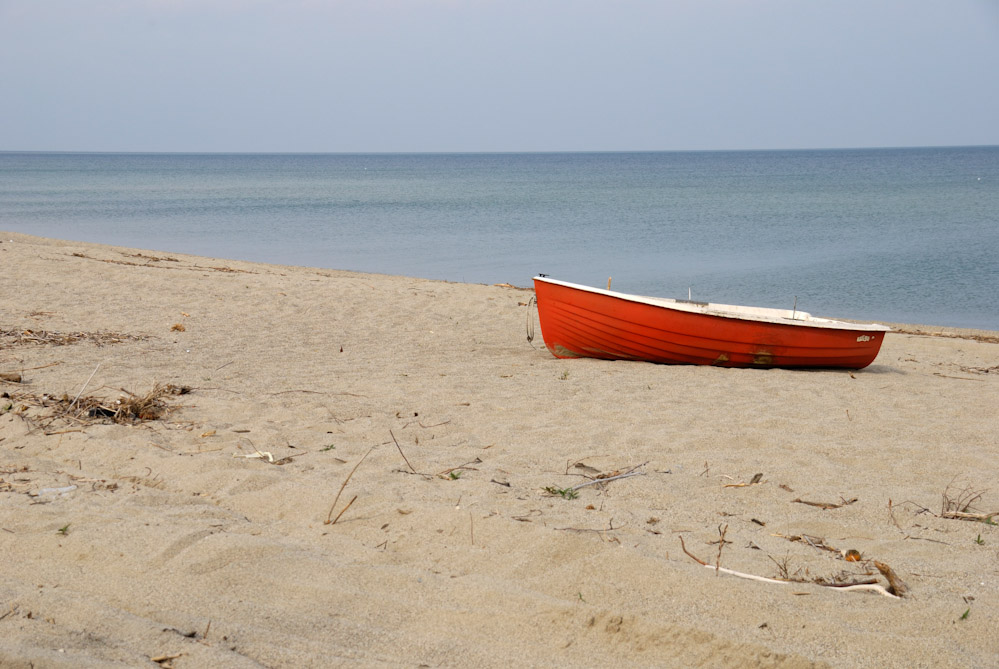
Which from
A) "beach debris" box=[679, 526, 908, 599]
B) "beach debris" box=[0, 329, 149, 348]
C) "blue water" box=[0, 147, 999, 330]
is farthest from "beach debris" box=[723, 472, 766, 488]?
"blue water" box=[0, 147, 999, 330]

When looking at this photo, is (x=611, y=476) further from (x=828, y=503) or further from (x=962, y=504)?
(x=962, y=504)

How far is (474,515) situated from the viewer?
10.6 ft

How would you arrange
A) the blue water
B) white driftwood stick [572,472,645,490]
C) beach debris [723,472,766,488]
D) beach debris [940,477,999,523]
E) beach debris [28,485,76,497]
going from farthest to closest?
1. the blue water
2. beach debris [723,472,766,488]
3. white driftwood stick [572,472,645,490]
4. beach debris [940,477,999,523]
5. beach debris [28,485,76,497]

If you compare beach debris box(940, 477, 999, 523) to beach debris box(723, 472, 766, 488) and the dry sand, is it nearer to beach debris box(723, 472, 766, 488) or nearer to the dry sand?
the dry sand

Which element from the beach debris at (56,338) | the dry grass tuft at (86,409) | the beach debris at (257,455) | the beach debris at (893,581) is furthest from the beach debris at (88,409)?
the beach debris at (893,581)

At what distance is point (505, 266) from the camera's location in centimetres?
1820

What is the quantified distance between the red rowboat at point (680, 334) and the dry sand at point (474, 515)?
1.10 ft

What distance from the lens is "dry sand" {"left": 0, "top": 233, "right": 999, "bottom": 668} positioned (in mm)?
2377

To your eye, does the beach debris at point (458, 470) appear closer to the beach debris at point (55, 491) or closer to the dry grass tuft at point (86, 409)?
the beach debris at point (55, 491)

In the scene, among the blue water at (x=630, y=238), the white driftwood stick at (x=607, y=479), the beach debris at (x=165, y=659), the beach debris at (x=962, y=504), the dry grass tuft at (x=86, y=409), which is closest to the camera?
the beach debris at (x=165, y=659)

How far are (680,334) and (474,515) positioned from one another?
14.4 feet

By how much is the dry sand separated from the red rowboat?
336mm

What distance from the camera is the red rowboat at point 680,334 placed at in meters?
7.09

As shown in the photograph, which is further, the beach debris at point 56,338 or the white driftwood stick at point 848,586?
the beach debris at point 56,338
